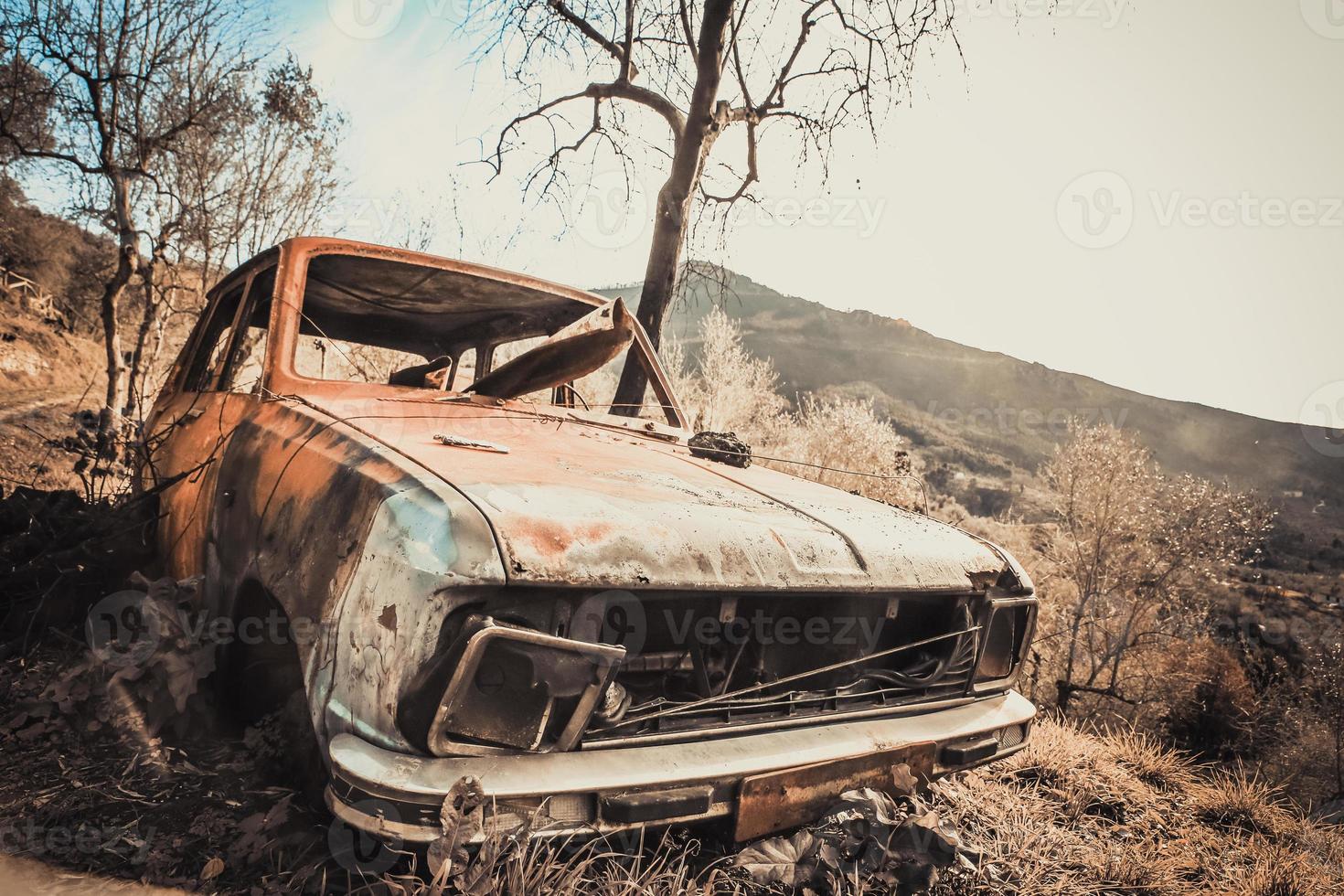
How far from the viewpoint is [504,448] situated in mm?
1709

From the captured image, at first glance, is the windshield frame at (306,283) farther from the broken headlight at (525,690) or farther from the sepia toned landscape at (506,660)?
the broken headlight at (525,690)

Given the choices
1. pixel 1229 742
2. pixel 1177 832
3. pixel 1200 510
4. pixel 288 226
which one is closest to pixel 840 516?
pixel 1177 832

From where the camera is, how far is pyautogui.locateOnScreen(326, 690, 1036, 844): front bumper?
41.5 inches

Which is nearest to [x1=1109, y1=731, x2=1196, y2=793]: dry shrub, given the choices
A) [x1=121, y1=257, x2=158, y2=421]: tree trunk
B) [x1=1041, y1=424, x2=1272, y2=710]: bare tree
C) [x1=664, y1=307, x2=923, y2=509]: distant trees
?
[x1=664, y1=307, x2=923, y2=509]: distant trees

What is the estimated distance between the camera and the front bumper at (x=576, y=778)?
1.05 metres

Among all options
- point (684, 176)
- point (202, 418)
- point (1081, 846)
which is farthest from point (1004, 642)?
point (684, 176)

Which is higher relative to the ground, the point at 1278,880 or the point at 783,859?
the point at 783,859

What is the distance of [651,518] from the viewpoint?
1.37m

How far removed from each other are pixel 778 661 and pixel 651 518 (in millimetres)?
631

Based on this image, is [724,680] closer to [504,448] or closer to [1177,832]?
[504,448]

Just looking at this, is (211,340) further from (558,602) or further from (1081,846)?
(1081,846)

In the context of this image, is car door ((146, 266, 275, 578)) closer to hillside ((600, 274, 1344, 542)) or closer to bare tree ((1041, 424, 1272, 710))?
bare tree ((1041, 424, 1272, 710))

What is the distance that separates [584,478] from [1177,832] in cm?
303

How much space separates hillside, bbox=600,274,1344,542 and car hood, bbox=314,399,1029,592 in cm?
3758
